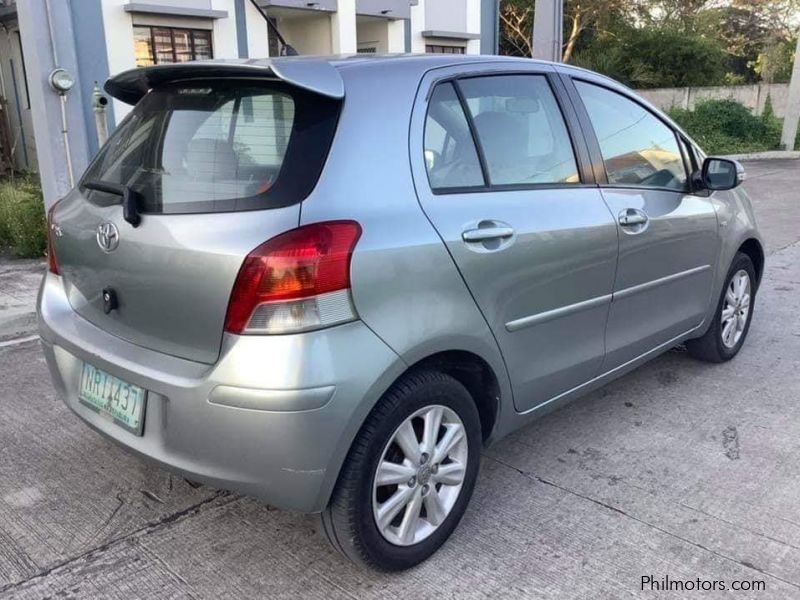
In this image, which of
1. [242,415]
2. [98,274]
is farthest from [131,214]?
[242,415]

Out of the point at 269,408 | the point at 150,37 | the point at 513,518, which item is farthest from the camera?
the point at 150,37

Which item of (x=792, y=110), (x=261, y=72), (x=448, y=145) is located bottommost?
(x=792, y=110)

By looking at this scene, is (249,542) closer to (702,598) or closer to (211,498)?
(211,498)

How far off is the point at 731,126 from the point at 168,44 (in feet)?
50.1

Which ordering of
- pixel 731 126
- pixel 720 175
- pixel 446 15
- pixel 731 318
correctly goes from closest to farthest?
1. pixel 720 175
2. pixel 731 318
3. pixel 446 15
4. pixel 731 126

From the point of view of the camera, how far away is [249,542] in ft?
8.93

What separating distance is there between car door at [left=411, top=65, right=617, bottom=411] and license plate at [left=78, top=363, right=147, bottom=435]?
1092 millimetres

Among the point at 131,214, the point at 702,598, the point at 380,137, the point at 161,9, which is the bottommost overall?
the point at 702,598

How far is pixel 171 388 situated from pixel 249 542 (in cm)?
79

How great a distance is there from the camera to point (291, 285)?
210 cm

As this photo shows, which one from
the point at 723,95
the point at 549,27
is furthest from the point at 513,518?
the point at 723,95

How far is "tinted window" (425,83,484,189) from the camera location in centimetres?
250

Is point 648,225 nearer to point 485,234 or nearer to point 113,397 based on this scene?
point 485,234

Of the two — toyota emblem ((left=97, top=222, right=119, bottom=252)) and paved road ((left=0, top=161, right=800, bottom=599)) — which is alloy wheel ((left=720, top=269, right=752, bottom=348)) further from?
toyota emblem ((left=97, top=222, right=119, bottom=252))
